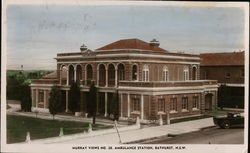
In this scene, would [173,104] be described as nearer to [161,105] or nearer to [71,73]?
[161,105]

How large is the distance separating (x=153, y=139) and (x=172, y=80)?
1.02 metres

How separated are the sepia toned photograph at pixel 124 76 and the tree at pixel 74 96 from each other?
0.02 metres

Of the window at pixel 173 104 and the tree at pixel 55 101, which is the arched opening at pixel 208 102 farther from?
the tree at pixel 55 101

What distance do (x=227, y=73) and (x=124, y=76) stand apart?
1.68 m

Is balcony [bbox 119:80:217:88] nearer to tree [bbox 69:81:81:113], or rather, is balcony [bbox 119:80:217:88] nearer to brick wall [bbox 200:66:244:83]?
brick wall [bbox 200:66:244:83]

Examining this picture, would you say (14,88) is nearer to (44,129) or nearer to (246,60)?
(44,129)

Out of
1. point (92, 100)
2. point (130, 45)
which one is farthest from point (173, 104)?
point (92, 100)

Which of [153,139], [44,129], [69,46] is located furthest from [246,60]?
[44,129]

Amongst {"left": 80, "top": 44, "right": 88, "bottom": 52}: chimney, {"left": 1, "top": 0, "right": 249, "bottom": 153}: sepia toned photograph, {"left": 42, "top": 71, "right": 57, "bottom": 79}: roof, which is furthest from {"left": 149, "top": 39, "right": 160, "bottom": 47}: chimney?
{"left": 42, "top": 71, "right": 57, "bottom": 79}: roof

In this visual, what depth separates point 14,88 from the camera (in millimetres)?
6484

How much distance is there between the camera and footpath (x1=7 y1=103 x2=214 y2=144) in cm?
646

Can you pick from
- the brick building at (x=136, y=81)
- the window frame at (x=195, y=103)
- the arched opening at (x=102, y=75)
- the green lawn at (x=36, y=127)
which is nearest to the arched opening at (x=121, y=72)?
the brick building at (x=136, y=81)

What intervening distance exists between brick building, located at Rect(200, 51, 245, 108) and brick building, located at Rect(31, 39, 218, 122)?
12 cm

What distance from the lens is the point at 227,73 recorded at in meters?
7.06
